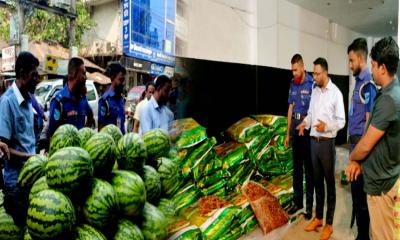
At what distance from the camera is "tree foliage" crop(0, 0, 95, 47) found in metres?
1.27

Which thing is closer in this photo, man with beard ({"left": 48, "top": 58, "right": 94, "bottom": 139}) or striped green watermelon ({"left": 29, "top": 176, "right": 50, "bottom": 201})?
striped green watermelon ({"left": 29, "top": 176, "right": 50, "bottom": 201})

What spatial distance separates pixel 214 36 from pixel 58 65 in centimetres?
113

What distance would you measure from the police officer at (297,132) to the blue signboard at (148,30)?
1508mm

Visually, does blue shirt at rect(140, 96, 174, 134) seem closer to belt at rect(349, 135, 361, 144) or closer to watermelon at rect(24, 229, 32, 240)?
watermelon at rect(24, 229, 32, 240)

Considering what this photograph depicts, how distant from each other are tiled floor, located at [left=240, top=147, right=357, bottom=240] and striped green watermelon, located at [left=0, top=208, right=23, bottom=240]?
5.63 feet

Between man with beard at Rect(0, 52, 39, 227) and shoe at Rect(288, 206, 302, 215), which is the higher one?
man with beard at Rect(0, 52, 39, 227)

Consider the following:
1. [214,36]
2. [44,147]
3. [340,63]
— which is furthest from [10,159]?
[340,63]

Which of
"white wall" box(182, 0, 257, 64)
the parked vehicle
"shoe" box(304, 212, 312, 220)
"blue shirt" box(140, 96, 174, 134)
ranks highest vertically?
"white wall" box(182, 0, 257, 64)

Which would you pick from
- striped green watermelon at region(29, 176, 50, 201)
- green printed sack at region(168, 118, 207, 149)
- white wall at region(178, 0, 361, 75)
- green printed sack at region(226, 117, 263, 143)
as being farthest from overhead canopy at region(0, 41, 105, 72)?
green printed sack at region(226, 117, 263, 143)

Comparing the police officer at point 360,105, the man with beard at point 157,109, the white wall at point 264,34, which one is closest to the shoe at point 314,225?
the police officer at point 360,105

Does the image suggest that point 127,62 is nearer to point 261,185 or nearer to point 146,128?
point 146,128

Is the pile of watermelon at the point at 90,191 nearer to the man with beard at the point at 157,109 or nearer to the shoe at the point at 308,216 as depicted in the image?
the man with beard at the point at 157,109

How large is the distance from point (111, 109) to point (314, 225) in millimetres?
2092

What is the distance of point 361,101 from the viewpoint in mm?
2447
